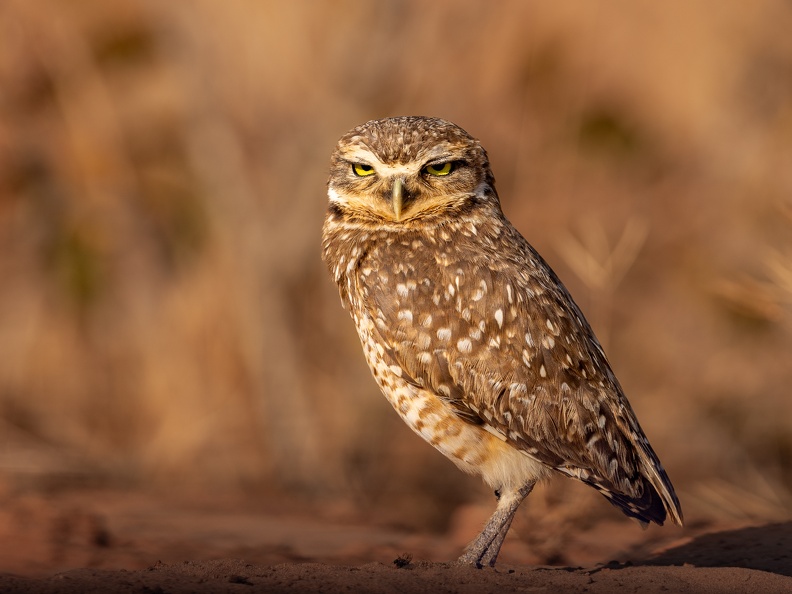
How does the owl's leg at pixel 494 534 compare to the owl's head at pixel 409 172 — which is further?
the owl's head at pixel 409 172

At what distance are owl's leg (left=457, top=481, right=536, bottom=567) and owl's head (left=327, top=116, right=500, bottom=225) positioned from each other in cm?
121

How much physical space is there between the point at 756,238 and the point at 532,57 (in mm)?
2994

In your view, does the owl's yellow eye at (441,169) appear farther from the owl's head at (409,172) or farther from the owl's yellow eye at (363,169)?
the owl's yellow eye at (363,169)

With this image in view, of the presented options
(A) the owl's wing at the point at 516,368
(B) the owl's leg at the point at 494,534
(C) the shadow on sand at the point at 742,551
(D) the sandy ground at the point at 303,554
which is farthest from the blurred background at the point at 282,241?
(A) the owl's wing at the point at 516,368

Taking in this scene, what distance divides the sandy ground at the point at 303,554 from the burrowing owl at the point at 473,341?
40 cm

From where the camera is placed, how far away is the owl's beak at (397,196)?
15.4ft

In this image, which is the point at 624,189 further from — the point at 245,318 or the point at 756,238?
the point at 245,318

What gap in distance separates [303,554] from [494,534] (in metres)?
1.61

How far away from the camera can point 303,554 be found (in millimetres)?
5949

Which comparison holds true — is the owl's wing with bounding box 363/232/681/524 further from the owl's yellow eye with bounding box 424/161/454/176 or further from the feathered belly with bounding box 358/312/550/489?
the owl's yellow eye with bounding box 424/161/454/176

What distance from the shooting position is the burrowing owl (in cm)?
462

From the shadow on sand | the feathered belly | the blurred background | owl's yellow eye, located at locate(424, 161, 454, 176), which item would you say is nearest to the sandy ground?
the shadow on sand

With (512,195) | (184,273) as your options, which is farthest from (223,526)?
(512,195)

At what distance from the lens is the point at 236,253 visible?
9.65 m
